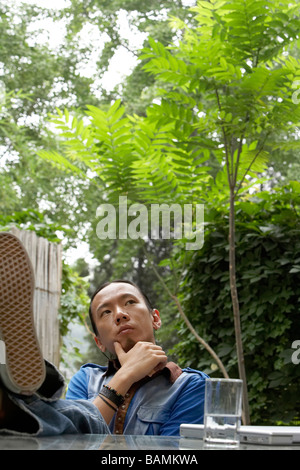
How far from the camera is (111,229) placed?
271cm

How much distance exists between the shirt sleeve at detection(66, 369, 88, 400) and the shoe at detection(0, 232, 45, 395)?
27.6 inches

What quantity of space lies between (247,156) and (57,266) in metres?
→ 1.15

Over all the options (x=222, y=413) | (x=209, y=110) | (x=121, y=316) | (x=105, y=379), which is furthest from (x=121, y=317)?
(x=209, y=110)

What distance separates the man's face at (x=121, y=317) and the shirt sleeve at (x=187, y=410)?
0.16 m

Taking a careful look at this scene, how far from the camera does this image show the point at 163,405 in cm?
116

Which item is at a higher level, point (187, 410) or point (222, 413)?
point (222, 413)

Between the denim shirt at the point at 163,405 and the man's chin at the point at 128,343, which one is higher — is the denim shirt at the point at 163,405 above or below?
below

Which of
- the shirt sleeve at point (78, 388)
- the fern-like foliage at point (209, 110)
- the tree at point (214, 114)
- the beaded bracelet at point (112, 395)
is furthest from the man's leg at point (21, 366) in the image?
the fern-like foliage at point (209, 110)

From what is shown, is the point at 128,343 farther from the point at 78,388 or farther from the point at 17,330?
the point at 17,330

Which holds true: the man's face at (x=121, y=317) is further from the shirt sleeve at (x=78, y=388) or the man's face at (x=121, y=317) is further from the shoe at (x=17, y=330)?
the shoe at (x=17, y=330)

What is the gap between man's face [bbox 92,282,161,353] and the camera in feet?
4.14

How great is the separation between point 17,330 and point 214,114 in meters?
1.83

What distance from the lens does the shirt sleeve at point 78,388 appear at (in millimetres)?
1304
